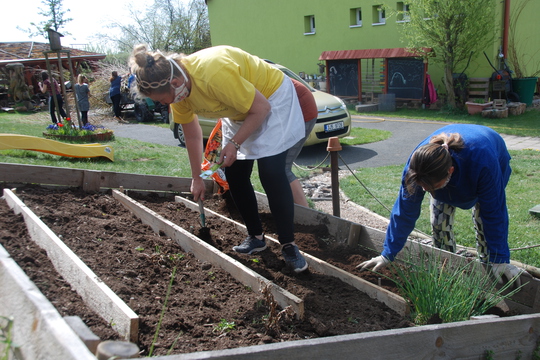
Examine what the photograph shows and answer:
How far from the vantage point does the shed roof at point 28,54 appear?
30.7 metres

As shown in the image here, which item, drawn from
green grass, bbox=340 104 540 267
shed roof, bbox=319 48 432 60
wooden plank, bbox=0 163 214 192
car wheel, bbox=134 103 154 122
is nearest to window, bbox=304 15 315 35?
shed roof, bbox=319 48 432 60

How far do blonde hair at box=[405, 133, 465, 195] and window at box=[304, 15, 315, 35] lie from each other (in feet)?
72.7

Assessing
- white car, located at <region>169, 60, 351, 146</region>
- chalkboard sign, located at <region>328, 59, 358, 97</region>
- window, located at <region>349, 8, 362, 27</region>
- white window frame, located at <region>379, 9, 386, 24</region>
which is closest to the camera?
white car, located at <region>169, 60, 351, 146</region>

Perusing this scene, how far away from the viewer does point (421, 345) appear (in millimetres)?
2242

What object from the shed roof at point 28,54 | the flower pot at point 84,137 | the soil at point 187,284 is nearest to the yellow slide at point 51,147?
the soil at point 187,284

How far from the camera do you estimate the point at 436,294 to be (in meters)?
2.71

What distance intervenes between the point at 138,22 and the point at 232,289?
3823 cm

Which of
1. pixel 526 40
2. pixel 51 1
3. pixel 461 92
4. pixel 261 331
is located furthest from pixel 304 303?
pixel 51 1

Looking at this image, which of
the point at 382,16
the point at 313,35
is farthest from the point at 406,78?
the point at 313,35

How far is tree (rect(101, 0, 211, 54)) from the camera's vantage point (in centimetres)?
3566

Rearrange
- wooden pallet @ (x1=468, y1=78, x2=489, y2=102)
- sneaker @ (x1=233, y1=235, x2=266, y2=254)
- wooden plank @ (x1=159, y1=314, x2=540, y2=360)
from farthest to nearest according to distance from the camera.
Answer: wooden pallet @ (x1=468, y1=78, x2=489, y2=102)
sneaker @ (x1=233, y1=235, x2=266, y2=254)
wooden plank @ (x1=159, y1=314, x2=540, y2=360)

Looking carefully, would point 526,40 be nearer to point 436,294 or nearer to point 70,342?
point 436,294

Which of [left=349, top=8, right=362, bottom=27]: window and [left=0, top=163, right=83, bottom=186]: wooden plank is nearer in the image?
[left=0, top=163, right=83, bottom=186]: wooden plank

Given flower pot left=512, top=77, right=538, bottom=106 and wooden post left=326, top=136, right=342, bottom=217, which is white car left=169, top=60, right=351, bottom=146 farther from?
flower pot left=512, top=77, right=538, bottom=106
